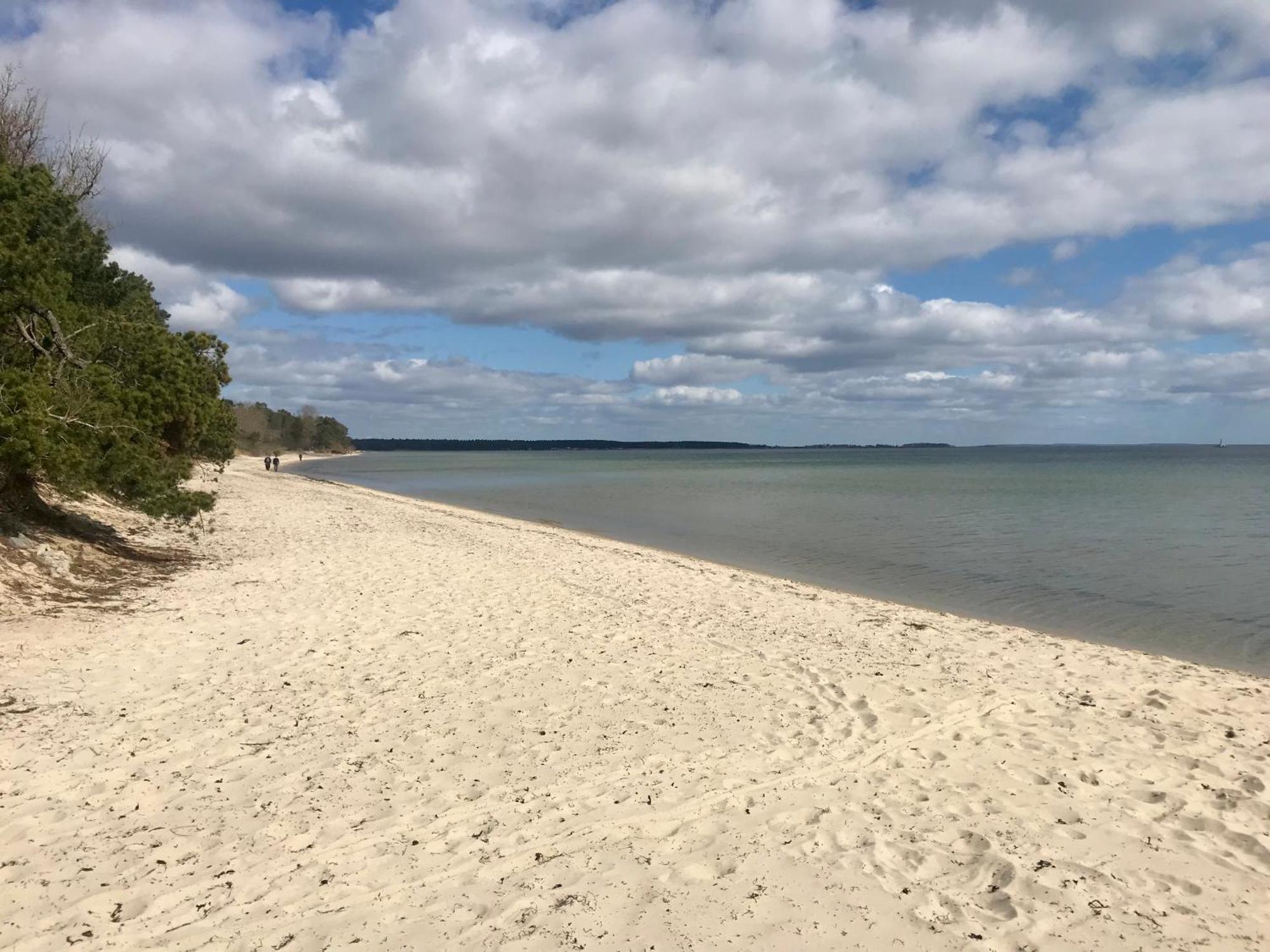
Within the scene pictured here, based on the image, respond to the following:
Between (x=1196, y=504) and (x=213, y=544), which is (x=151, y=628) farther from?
(x=1196, y=504)

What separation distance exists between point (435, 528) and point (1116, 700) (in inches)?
711

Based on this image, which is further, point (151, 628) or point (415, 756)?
point (151, 628)

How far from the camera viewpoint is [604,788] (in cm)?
554

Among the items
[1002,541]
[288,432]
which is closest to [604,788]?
[1002,541]

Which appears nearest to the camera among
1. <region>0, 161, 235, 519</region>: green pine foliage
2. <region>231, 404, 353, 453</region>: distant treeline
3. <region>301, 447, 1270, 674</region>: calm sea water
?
<region>0, 161, 235, 519</region>: green pine foliage

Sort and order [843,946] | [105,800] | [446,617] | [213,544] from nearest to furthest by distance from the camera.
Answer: [843,946] → [105,800] → [446,617] → [213,544]

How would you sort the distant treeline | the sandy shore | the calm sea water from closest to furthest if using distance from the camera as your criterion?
the sandy shore < the calm sea water < the distant treeline

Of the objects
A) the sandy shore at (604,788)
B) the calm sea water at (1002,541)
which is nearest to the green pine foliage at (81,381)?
the sandy shore at (604,788)

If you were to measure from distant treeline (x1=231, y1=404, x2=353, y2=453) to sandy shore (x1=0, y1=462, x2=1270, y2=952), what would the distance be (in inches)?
3664

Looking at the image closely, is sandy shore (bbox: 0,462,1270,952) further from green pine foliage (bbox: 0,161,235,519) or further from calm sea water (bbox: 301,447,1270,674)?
calm sea water (bbox: 301,447,1270,674)

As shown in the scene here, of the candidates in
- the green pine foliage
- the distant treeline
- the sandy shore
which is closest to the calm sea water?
the sandy shore

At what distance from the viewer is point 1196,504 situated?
1623 inches

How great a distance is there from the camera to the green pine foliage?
9758 mm

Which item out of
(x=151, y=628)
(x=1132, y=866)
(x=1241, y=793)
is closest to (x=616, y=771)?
(x=1132, y=866)
